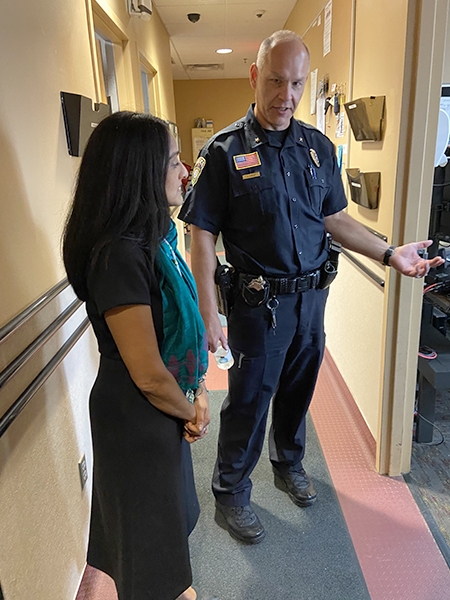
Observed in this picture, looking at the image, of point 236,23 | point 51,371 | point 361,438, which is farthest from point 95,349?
point 236,23

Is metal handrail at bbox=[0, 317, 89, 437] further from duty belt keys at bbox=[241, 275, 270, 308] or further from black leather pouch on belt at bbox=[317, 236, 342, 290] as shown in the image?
black leather pouch on belt at bbox=[317, 236, 342, 290]

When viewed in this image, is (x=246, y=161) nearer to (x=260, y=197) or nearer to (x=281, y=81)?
(x=260, y=197)

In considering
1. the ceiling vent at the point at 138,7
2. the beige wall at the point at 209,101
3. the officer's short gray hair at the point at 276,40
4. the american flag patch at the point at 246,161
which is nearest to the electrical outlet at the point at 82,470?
the american flag patch at the point at 246,161

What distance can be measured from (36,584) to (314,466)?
1.26 meters

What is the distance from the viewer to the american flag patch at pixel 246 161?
4.93ft

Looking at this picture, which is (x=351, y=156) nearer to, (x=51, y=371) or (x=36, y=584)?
(x=51, y=371)

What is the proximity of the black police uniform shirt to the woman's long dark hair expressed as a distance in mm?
566

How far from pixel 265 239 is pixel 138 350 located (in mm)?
718

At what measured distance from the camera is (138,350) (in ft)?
3.10

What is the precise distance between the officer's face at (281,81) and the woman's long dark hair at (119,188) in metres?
0.65

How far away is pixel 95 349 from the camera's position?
1.76 metres

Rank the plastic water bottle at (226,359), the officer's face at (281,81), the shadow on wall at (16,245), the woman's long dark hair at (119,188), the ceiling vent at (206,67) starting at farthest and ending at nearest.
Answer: the ceiling vent at (206,67) → the plastic water bottle at (226,359) → the officer's face at (281,81) → the shadow on wall at (16,245) → the woman's long dark hair at (119,188)

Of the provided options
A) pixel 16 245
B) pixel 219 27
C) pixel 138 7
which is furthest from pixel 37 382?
pixel 219 27

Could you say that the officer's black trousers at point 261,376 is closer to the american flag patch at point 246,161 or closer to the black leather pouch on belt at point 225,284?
the black leather pouch on belt at point 225,284
